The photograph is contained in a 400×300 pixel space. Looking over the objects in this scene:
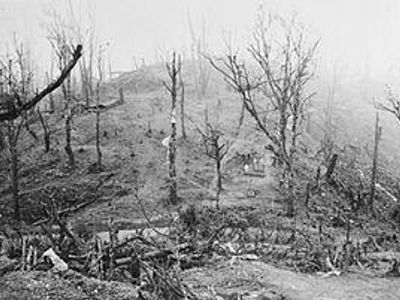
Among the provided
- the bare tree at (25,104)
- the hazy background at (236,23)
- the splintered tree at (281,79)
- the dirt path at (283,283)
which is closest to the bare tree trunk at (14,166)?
the splintered tree at (281,79)

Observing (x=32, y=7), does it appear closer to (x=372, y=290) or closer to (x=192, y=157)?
(x=192, y=157)

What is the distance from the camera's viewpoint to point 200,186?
25.6 metres

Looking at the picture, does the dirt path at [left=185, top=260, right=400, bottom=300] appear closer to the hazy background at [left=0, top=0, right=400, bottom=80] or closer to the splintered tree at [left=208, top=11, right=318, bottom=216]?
the splintered tree at [left=208, top=11, right=318, bottom=216]

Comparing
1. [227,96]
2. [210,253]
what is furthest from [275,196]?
[227,96]

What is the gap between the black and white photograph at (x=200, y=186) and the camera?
7539 mm

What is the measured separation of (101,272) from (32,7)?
110 metres

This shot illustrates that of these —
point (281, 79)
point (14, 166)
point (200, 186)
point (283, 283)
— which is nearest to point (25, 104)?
point (283, 283)

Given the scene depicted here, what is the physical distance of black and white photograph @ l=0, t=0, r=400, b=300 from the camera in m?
7.54

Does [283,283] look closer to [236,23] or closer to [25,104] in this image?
[25,104]

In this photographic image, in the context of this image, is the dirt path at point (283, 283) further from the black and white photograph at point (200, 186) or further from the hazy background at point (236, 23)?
the hazy background at point (236, 23)

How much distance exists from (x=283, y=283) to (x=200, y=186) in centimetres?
1783

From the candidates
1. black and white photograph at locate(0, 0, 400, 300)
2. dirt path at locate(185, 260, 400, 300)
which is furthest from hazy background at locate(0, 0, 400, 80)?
dirt path at locate(185, 260, 400, 300)

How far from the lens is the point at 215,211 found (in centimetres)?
2158

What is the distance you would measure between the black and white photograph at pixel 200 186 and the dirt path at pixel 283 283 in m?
0.04
